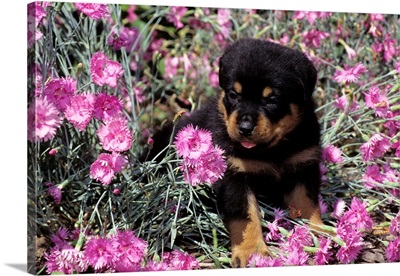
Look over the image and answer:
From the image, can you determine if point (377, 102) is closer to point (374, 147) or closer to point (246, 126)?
point (374, 147)

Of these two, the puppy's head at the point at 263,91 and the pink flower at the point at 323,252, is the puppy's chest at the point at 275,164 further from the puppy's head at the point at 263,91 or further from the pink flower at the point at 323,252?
the pink flower at the point at 323,252

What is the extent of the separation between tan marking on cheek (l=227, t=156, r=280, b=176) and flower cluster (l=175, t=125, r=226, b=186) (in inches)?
7.8

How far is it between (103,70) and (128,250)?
41.6 inches

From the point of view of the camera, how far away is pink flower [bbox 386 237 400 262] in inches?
Answer: 191

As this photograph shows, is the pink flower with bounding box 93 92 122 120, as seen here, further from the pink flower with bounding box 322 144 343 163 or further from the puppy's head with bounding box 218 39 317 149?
the pink flower with bounding box 322 144 343 163

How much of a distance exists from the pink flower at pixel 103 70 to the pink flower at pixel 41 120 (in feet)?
1.36

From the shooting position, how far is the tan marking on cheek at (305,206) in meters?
4.61

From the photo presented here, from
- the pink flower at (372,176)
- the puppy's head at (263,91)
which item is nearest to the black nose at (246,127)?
the puppy's head at (263,91)

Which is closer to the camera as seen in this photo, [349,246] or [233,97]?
[233,97]

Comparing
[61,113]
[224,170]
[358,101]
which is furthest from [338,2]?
[61,113]

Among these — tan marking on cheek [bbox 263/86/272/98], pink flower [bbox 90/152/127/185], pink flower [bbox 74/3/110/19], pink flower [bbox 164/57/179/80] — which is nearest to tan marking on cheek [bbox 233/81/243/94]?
tan marking on cheek [bbox 263/86/272/98]

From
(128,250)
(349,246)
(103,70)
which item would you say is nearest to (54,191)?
(128,250)

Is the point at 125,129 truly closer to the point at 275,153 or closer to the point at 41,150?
the point at 41,150

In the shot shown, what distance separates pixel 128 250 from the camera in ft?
13.8
